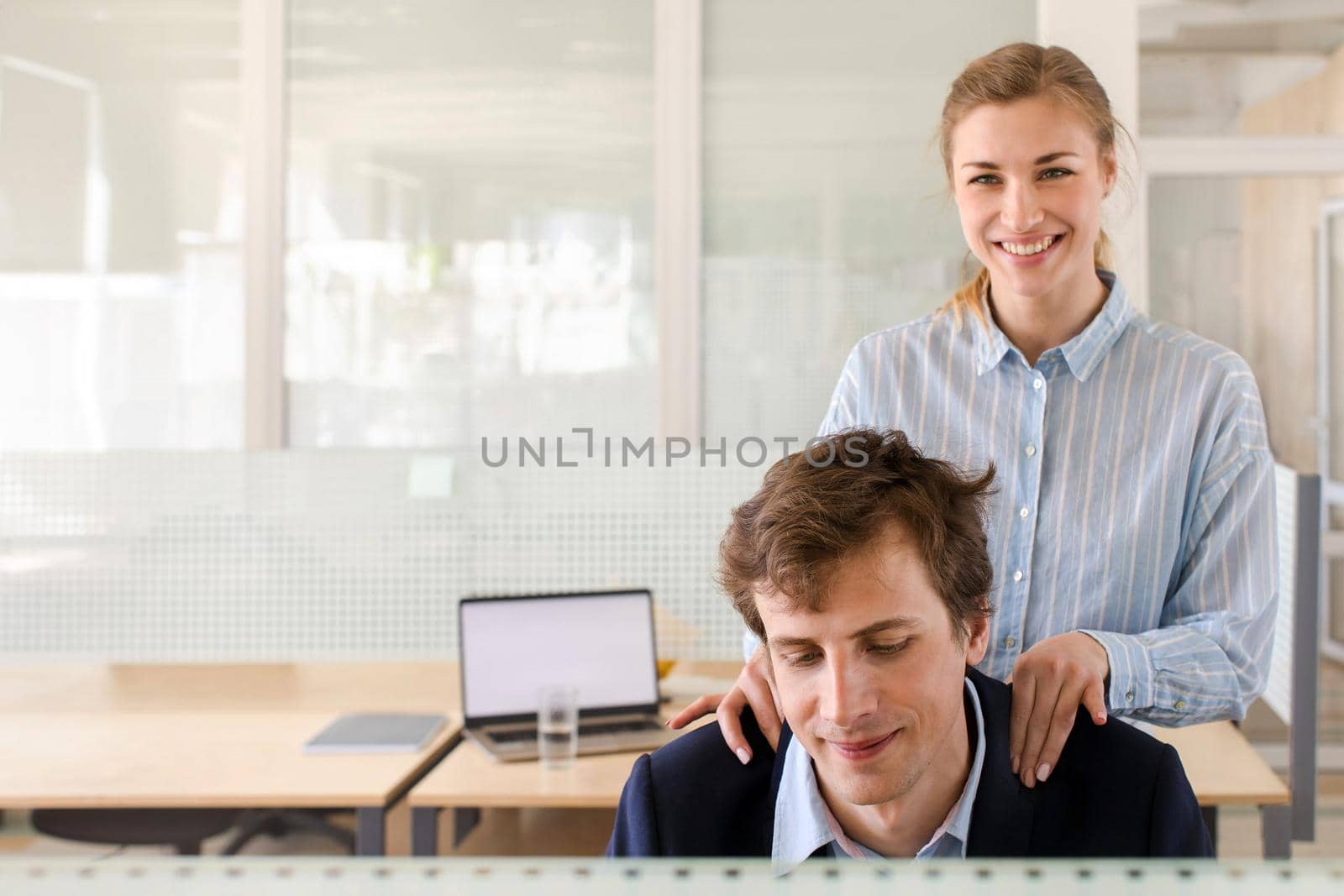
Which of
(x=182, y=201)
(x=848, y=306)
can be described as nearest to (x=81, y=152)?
(x=182, y=201)

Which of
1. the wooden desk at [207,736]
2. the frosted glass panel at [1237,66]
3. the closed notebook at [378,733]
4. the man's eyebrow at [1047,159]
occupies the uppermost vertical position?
the frosted glass panel at [1237,66]

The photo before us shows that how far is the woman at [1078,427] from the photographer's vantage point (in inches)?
52.2

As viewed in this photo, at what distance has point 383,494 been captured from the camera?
3.12 metres

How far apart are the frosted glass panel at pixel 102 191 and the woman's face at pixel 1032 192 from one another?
2350mm

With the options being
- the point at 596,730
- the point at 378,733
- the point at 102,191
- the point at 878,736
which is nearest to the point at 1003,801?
the point at 878,736

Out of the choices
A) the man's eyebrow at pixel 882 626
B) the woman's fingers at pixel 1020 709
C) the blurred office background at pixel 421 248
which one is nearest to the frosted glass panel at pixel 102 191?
the blurred office background at pixel 421 248

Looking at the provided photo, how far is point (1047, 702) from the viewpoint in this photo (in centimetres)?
114

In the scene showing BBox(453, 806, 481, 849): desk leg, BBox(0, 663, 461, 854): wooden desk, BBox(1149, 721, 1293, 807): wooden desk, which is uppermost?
BBox(1149, 721, 1293, 807): wooden desk

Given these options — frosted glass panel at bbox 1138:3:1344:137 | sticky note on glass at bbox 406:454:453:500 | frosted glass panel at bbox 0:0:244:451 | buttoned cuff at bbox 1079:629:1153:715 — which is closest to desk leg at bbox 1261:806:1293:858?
buttoned cuff at bbox 1079:629:1153:715

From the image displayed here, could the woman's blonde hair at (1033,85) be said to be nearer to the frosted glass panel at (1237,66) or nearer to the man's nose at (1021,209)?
the man's nose at (1021,209)

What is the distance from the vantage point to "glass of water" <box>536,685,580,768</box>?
7.93 feet

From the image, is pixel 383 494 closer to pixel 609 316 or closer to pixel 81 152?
pixel 609 316

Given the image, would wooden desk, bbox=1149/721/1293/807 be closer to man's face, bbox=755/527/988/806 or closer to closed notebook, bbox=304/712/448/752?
man's face, bbox=755/527/988/806

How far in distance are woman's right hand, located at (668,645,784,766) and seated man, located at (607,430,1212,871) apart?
25 millimetres
